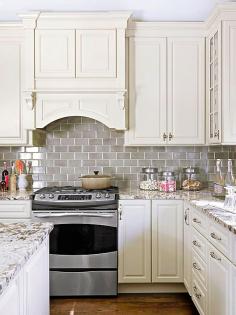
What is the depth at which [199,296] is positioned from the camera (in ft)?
8.57

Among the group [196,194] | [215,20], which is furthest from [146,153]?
[215,20]

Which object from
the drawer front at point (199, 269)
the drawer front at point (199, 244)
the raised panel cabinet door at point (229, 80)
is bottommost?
the drawer front at point (199, 269)

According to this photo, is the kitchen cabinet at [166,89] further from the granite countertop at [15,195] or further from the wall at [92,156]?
the granite countertop at [15,195]

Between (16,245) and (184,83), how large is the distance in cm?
250

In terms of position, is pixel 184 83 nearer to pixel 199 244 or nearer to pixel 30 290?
pixel 199 244

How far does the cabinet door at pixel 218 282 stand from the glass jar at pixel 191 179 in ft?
4.23

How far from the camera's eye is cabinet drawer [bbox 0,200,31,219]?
3170mm

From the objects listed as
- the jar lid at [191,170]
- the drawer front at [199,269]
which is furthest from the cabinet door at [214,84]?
the drawer front at [199,269]

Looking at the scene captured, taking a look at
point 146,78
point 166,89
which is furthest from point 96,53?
point 166,89

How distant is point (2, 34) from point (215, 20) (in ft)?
6.42

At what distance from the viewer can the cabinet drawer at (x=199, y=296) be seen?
8.06 feet

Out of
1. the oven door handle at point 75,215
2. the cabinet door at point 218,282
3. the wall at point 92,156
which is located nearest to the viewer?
the cabinet door at point 218,282

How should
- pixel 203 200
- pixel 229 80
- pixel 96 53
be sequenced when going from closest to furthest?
pixel 203 200 < pixel 229 80 < pixel 96 53

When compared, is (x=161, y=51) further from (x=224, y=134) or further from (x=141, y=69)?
(x=224, y=134)
